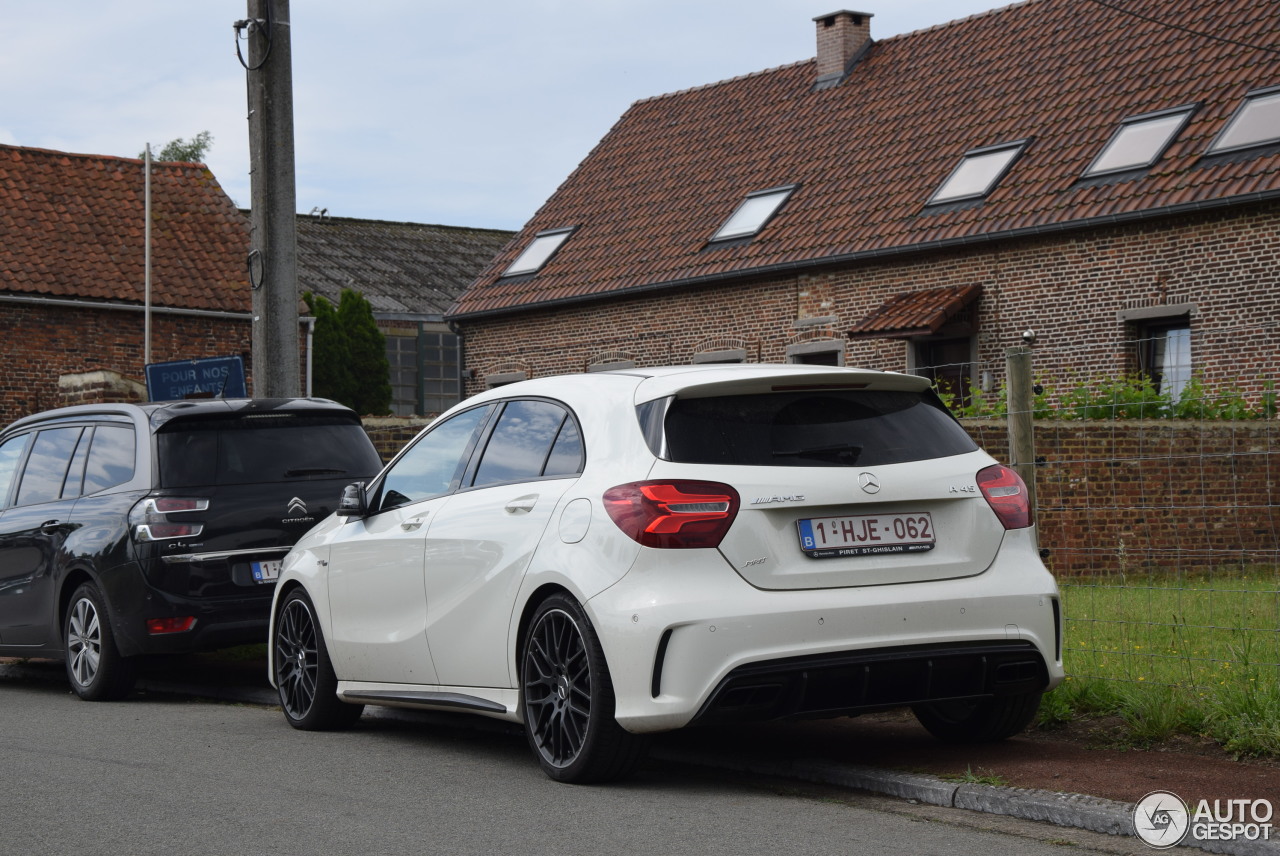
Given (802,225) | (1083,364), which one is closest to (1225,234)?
(1083,364)

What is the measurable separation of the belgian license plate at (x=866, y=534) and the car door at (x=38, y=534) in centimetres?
596

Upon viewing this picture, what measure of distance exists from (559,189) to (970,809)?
2913 cm

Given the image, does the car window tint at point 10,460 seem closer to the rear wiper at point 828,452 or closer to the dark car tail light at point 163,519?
the dark car tail light at point 163,519

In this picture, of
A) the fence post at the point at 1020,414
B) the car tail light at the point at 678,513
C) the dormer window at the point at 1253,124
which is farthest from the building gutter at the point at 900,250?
the car tail light at the point at 678,513

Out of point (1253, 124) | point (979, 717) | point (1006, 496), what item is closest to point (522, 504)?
point (1006, 496)

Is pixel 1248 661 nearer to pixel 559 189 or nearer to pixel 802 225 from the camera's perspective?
pixel 802 225

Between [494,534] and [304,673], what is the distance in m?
2.16

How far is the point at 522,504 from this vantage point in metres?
6.72

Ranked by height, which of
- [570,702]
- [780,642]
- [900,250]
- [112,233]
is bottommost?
[570,702]

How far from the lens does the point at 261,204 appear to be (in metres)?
12.3

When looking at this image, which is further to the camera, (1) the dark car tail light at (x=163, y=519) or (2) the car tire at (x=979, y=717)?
(1) the dark car tail light at (x=163, y=519)

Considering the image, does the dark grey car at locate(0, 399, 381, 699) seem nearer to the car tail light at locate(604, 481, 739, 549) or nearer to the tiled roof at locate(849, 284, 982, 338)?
Answer: the car tail light at locate(604, 481, 739, 549)

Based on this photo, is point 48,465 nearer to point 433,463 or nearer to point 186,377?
point 186,377

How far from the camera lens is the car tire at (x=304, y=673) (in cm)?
829
